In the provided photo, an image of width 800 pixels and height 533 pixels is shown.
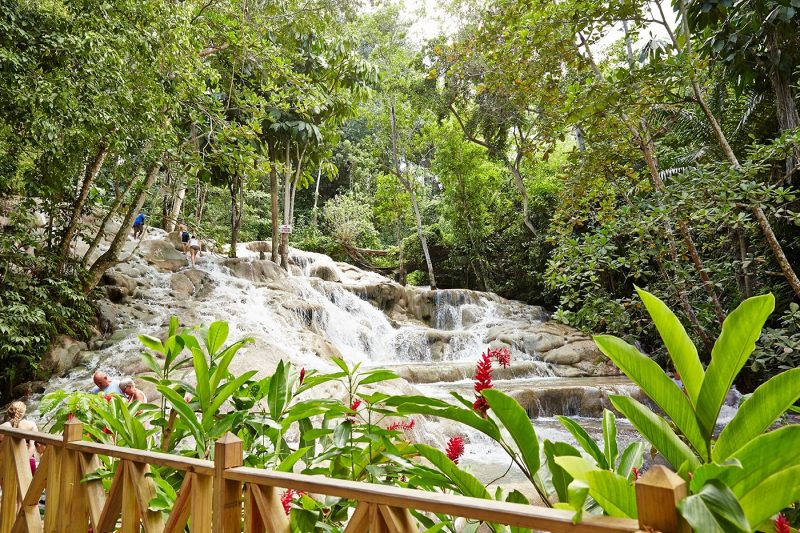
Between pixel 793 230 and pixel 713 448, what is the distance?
830cm

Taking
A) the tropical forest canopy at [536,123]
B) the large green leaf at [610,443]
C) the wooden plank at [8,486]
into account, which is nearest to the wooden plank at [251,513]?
the large green leaf at [610,443]

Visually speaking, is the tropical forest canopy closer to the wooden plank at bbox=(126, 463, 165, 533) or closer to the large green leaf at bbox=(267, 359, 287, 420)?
the large green leaf at bbox=(267, 359, 287, 420)

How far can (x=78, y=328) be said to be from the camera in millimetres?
7242

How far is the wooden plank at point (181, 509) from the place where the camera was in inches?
49.3

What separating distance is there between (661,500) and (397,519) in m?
0.50

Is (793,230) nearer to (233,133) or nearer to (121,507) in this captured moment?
(233,133)

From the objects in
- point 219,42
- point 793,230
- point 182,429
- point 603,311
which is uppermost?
point 219,42

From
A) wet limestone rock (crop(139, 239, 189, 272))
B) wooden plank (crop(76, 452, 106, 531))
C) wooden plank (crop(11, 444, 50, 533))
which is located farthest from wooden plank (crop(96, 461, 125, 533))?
wet limestone rock (crop(139, 239, 189, 272))

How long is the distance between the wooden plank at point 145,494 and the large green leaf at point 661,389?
1.32 metres

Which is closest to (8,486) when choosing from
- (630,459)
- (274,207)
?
(630,459)

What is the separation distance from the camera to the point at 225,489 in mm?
1159

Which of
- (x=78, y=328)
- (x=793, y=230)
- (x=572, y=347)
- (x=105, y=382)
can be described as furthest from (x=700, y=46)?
(x=78, y=328)

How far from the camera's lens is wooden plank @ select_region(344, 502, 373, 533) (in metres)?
0.94

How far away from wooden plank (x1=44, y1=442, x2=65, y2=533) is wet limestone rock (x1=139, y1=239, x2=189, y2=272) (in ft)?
32.6
